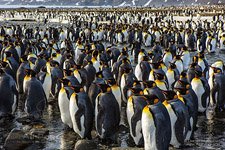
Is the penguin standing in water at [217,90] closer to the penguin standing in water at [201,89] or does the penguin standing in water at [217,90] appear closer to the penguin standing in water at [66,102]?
the penguin standing in water at [201,89]

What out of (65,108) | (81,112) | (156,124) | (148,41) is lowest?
(148,41)

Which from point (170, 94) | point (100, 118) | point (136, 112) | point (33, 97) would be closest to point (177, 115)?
point (170, 94)

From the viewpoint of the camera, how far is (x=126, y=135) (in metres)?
8.57

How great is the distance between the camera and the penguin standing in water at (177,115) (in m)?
7.38

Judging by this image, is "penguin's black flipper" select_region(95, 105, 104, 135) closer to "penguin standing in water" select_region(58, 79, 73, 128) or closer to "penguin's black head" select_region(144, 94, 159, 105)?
"penguin standing in water" select_region(58, 79, 73, 128)

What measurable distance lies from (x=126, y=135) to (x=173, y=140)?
1.32 metres

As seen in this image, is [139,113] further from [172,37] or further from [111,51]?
[172,37]

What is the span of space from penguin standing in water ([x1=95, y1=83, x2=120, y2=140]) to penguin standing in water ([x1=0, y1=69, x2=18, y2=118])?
2.73 metres

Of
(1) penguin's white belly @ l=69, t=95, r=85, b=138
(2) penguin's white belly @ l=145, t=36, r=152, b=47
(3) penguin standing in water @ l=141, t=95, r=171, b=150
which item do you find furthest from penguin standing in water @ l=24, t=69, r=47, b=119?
(2) penguin's white belly @ l=145, t=36, r=152, b=47

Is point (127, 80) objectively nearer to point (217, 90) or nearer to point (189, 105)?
point (217, 90)

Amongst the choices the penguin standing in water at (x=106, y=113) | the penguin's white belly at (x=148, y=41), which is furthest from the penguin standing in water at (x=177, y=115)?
the penguin's white belly at (x=148, y=41)

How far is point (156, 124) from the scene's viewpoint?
260 inches

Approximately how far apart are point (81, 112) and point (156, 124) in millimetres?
2054

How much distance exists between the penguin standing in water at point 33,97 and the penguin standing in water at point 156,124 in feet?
11.7
